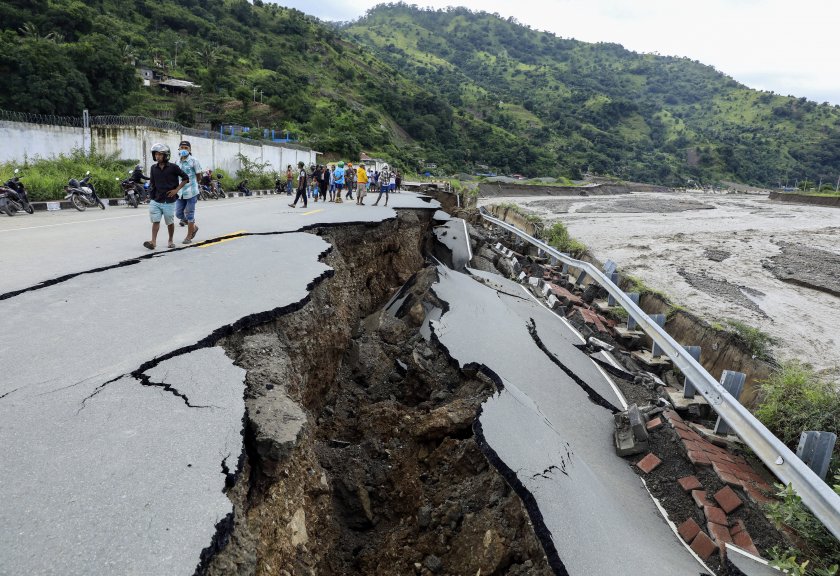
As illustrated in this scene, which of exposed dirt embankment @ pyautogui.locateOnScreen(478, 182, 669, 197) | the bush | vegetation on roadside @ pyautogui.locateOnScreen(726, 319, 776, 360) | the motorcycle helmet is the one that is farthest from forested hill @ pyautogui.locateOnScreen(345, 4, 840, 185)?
the bush

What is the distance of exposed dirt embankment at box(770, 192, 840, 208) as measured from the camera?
39.8 metres

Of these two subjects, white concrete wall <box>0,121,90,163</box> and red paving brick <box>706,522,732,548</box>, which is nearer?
red paving brick <box>706,522,732,548</box>

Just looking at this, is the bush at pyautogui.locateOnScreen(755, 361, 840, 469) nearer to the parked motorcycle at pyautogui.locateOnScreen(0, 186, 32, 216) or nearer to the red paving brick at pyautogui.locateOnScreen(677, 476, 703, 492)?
the red paving brick at pyautogui.locateOnScreen(677, 476, 703, 492)

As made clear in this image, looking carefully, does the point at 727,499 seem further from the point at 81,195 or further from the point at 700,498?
the point at 81,195

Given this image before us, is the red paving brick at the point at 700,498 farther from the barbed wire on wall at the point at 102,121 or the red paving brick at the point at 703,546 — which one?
the barbed wire on wall at the point at 102,121

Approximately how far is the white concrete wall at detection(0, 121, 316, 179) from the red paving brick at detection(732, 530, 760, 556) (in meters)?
24.0

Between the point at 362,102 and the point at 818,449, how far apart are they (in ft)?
291

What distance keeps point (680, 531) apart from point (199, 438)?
137 inches

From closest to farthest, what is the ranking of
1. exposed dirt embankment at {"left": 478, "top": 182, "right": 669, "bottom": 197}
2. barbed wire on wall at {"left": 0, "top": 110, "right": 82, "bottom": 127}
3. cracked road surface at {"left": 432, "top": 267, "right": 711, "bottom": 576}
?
cracked road surface at {"left": 432, "top": 267, "right": 711, "bottom": 576}
barbed wire on wall at {"left": 0, "top": 110, "right": 82, "bottom": 127}
exposed dirt embankment at {"left": 478, "top": 182, "right": 669, "bottom": 197}

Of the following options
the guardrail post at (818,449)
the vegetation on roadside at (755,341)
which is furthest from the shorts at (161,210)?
the vegetation on roadside at (755,341)

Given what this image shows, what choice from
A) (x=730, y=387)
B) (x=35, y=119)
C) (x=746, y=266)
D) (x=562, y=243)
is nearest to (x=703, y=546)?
(x=730, y=387)

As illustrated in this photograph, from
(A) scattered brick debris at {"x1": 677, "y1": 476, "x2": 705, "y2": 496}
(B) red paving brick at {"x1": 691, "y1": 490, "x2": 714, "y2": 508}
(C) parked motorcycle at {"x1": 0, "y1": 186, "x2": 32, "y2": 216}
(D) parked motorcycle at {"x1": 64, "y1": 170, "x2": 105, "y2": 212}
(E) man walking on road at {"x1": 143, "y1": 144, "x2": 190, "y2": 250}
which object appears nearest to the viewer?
(B) red paving brick at {"x1": 691, "y1": 490, "x2": 714, "y2": 508}

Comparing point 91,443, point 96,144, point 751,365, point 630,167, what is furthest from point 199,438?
point 630,167

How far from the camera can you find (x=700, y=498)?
4184mm
